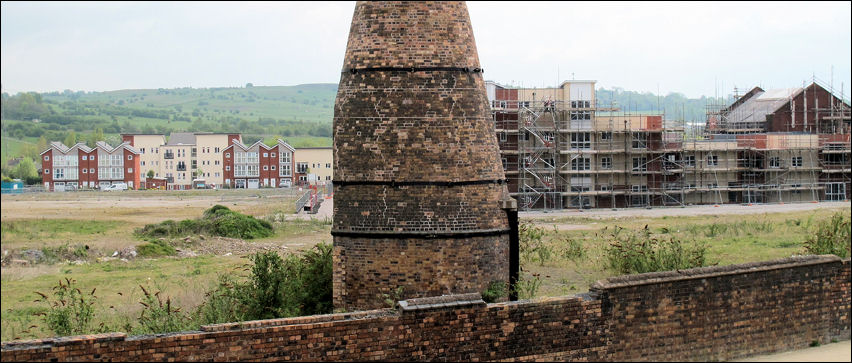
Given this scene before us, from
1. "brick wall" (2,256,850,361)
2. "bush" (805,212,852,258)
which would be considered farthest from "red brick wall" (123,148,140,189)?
"brick wall" (2,256,850,361)

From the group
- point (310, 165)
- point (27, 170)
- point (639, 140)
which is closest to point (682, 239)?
point (310, 165)

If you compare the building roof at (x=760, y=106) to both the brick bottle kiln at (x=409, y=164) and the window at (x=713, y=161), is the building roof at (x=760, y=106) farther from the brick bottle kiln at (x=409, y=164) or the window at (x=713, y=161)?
the brick bottle kiln at (x=409, y=164)

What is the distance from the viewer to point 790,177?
2712 inches

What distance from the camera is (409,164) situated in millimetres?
13883

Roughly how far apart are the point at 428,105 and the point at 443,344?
3.65m

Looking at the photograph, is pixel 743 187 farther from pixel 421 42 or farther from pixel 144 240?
pixel 421 42

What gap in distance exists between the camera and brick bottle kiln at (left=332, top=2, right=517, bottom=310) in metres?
13.9

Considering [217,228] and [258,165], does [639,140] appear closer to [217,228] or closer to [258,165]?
[258,165]

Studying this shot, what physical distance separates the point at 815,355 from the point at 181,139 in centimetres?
3781

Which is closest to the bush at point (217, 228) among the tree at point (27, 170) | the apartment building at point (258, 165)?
the apartment building at point (258, 165)

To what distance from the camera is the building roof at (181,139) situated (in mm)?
46281

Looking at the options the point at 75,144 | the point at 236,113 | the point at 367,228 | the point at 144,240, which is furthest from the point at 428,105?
the point at 236,113

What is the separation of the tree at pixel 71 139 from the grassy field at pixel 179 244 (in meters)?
1.87

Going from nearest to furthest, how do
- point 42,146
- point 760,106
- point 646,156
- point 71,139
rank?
1. point 42,146
2. point 71,139
3. point 646,156
4. point 760,106
